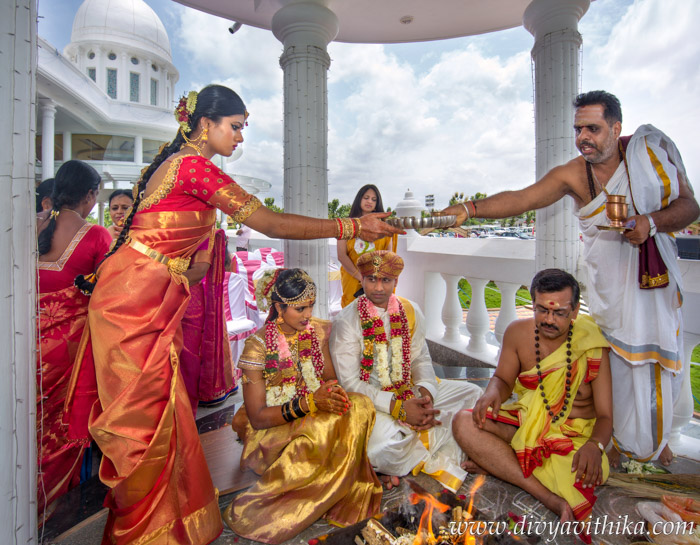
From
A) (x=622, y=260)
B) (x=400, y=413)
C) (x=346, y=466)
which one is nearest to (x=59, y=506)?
(x=346, y=466)

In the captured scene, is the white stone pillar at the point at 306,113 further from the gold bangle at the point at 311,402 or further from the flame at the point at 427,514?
the flame at the point at 427,514

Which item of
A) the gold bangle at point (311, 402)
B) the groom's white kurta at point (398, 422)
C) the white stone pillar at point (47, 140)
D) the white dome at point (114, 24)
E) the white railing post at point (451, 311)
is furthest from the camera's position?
the white dome at point (114, 24)

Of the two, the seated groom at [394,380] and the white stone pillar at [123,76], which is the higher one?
the white stone pillar at [123,76]

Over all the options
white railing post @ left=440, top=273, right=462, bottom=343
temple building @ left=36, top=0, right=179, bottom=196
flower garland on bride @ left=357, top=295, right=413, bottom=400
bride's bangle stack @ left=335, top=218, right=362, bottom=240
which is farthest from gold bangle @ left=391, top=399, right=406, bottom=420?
temple building @ left=36, top=0, right=179, bottom=196

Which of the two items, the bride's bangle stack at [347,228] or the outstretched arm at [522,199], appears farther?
the outstretched arm at [522,199]

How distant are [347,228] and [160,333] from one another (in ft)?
3.36

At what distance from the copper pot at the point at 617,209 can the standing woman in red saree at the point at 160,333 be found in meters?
1.50

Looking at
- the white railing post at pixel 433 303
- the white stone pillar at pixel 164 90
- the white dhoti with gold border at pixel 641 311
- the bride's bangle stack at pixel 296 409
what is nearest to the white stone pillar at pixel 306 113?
the white railing post at pixel 433 303

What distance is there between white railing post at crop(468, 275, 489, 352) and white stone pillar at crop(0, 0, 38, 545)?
3.66m

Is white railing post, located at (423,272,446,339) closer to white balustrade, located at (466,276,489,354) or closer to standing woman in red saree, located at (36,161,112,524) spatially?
white balustrade, located at (466,276,489,354)

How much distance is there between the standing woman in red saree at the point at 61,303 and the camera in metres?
2.28

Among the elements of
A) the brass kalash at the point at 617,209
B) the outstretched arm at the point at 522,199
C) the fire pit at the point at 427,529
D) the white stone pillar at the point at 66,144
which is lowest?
the fire pit at the point at 427,529

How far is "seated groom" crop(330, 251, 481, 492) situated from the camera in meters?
2.42

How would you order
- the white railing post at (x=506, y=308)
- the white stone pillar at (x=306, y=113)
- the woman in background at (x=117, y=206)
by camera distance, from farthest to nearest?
1. the white railing post at (x=506, y=308)
2. the white stone pillar at (x=306, y=113)
3. the woman in background at (x=117, y=206)
